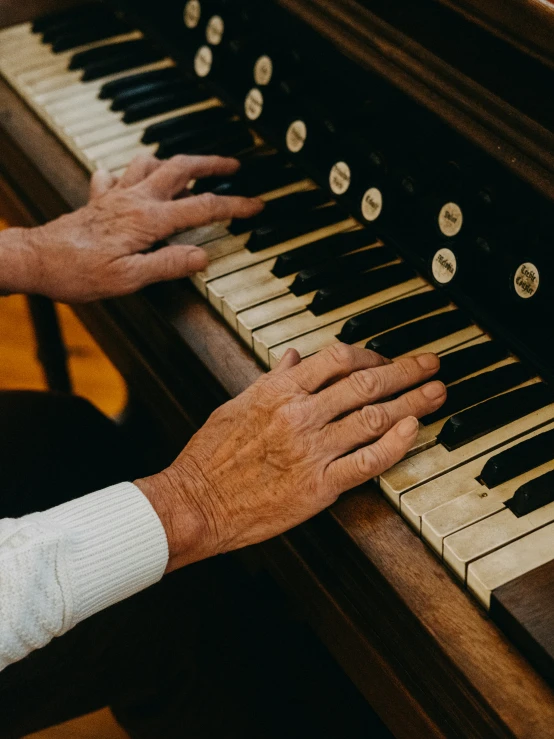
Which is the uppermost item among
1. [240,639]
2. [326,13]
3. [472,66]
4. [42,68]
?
[472,66]

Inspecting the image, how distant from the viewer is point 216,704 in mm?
1709

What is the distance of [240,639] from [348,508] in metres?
0.76

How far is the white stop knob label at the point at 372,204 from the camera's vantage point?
1.43m

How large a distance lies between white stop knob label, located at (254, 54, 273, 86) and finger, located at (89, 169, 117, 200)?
33 centimetres

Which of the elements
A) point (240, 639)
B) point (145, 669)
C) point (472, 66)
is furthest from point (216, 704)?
point (472, 66)

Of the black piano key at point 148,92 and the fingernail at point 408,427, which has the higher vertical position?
the fingernail at point 408,427

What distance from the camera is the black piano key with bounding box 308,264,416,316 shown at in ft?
4.51

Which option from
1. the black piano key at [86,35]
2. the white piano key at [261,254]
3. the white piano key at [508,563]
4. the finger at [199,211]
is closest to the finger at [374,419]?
the white piano key at [508,563]

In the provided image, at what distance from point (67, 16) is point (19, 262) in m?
0.94

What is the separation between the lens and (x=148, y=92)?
189 centimetres

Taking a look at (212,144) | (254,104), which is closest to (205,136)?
(212,144)

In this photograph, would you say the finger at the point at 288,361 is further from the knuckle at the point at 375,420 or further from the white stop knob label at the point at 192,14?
the white stop knob label at the point at 192,14

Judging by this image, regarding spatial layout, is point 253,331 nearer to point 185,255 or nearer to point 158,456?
point 185,255

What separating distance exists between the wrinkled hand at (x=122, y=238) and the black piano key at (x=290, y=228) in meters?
0.07
